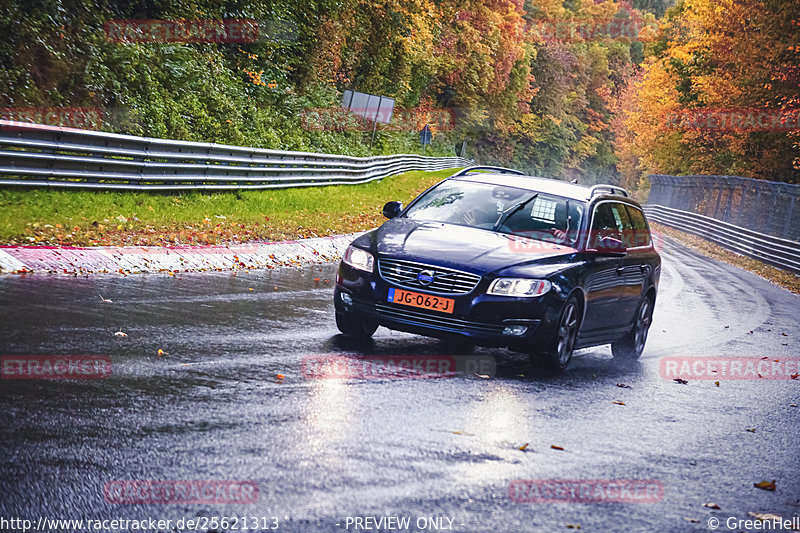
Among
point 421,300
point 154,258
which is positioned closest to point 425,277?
point 421,300

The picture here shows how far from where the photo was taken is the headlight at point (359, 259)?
28.8 ft

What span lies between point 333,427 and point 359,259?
10.2ft

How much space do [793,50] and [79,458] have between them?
3719cm

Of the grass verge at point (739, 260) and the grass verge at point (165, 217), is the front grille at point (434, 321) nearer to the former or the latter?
the grass verge at point (165, 217)

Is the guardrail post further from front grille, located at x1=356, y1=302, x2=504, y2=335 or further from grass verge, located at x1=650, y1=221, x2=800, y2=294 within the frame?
front grille, located at x1=356, y1=302, x2=504, y2=335

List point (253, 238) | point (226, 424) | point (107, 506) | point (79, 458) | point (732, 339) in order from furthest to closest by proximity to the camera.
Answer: point (253, 238), point (732, 339), point (226, 424), point (79, 458), point (107, 506)

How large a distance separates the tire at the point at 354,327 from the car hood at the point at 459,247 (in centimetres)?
71

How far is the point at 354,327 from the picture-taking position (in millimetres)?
9219

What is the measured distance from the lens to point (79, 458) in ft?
16.1

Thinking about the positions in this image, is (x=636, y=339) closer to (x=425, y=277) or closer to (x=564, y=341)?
(x=564, y=341)

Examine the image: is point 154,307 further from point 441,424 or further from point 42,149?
point 42,149

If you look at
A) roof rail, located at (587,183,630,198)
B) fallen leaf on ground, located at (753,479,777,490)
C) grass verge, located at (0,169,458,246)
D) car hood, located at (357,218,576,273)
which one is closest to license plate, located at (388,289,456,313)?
car hood, located at (357,218,576,273)

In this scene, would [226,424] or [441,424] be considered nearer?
[226,424]

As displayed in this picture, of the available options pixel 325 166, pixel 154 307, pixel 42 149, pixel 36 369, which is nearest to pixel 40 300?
pixel 154 307
